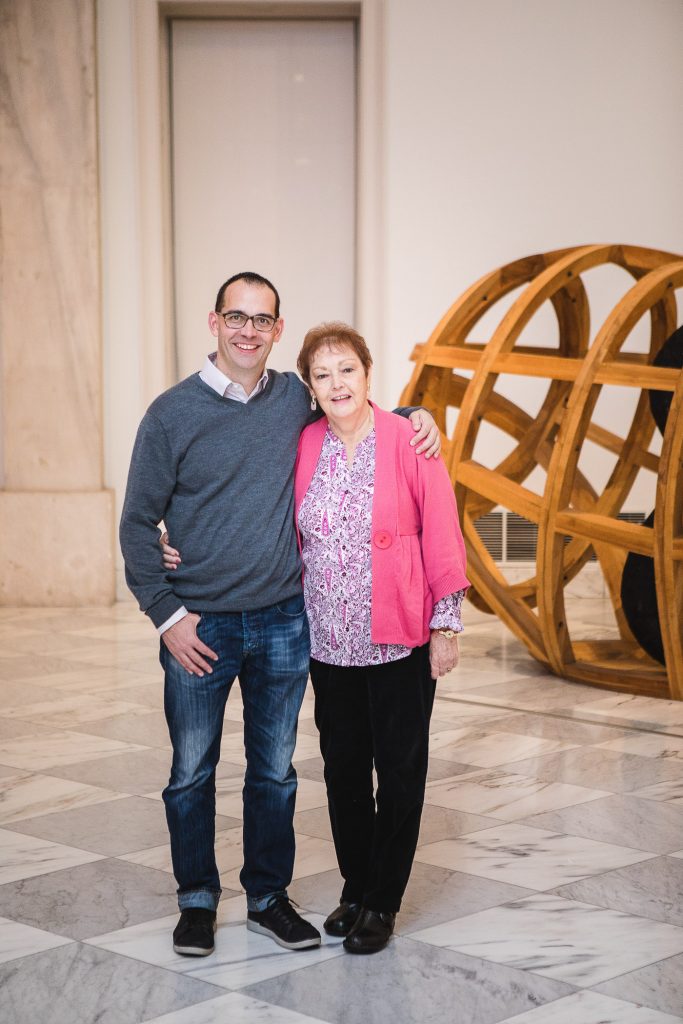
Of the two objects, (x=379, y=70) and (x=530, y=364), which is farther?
(x=379, y=70)

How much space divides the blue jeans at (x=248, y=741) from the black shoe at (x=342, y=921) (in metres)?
0.15

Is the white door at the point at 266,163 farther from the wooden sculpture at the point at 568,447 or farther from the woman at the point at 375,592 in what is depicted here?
the woman at the point at 375,592

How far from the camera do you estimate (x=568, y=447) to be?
6.04 meters

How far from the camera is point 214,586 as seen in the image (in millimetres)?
3262

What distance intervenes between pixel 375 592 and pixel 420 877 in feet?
3.71

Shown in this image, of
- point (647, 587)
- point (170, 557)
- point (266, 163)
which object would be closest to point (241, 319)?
point (170, 557)

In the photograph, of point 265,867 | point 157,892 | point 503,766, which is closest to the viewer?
point 265,867

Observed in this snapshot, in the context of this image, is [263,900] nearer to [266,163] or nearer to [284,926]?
[284,926]

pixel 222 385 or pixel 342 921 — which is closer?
pixel 222 385

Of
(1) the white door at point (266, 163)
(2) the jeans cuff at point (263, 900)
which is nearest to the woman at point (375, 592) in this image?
(2) the jeans cuff at point (263, 900)

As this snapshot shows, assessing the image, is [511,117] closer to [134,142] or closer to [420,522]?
[134,142]

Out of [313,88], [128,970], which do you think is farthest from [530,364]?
[313,88]

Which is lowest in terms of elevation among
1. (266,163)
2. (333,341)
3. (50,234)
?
(333,341)

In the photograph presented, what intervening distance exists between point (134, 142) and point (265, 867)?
7.41m
